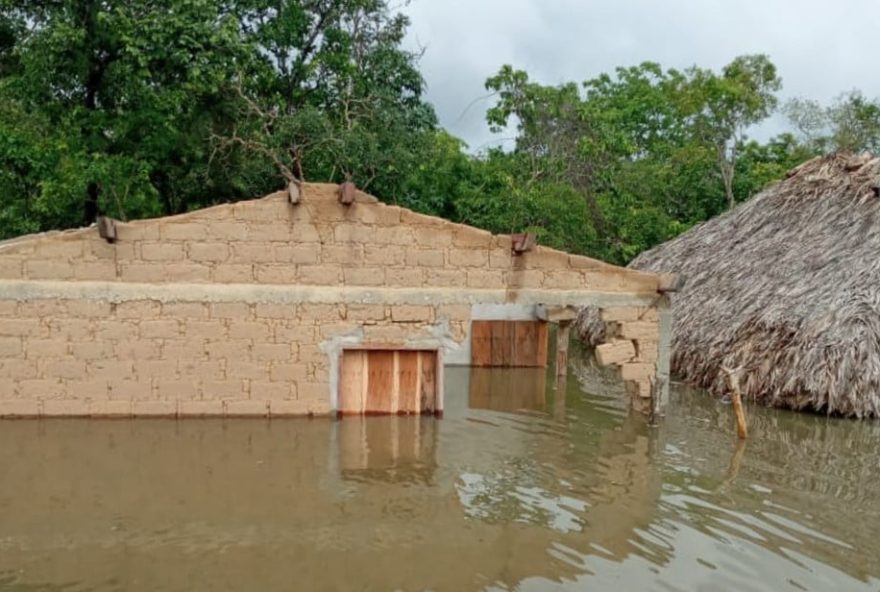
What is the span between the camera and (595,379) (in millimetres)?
14812

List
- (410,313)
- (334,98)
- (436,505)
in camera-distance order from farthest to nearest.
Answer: (334,98) → (410,313) → (436,505)

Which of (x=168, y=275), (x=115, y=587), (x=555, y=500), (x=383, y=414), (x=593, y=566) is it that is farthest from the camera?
(x=383, y=414)

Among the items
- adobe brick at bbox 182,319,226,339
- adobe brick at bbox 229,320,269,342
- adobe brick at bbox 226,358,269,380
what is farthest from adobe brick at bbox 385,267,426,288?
adobe brick at bbox 182,319,226,339

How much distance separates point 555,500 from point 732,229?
421 inches

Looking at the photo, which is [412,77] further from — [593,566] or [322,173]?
[593,566]

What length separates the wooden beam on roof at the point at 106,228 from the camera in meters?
9.06

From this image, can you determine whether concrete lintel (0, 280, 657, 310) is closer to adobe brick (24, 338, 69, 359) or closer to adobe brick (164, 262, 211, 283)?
adobe brick (164, 262, 211, 283)

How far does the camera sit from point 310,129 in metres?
15.0

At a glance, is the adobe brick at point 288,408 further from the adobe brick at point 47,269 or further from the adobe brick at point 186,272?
the adobe brick at point 47,269

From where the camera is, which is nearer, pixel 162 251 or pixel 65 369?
pixel 65 369

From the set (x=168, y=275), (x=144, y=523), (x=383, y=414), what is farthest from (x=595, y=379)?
(x=144, y=523)

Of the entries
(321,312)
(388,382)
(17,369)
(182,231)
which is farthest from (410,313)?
(17,369)

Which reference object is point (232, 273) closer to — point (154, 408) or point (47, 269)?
point (154, 408)

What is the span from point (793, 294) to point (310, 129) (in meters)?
9.02
